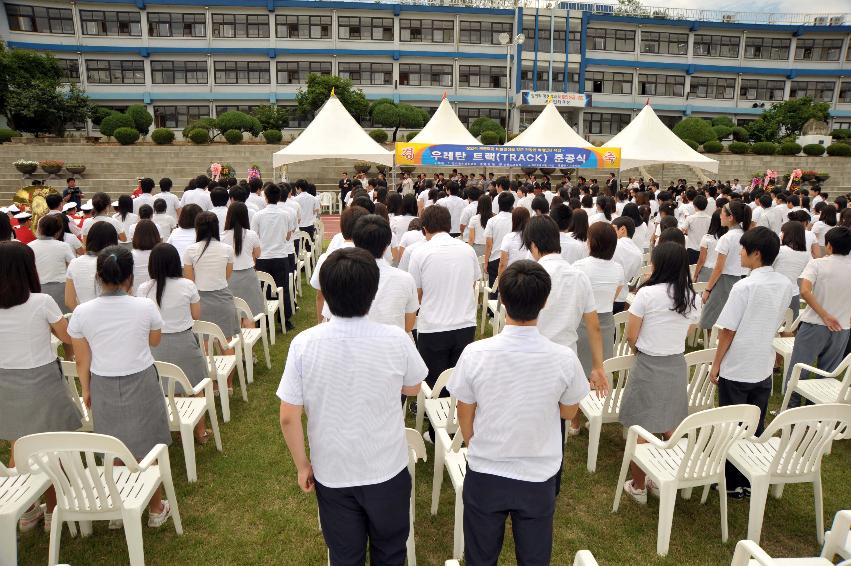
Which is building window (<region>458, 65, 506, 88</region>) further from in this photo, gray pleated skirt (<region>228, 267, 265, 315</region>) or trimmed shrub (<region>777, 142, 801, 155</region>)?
gray pleated skirt (<region>228, 267, 265, 315</region>)

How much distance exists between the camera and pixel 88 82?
33.5 m

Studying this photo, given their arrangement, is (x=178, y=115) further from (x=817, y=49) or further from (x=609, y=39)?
(x=817, y=49)

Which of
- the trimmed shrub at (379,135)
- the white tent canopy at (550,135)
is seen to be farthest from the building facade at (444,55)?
the white tent canopy at (550,135)

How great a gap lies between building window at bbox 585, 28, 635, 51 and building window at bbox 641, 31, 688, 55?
925 millimetres

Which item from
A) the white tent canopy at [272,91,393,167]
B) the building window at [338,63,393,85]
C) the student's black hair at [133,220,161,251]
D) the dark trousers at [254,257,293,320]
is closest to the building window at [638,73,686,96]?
the building window at [338,63,393,85]

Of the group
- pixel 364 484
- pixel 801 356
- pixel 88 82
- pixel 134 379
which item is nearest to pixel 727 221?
pixel 801 356

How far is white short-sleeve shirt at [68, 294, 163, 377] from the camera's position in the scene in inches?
120

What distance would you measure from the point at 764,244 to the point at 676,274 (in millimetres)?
617

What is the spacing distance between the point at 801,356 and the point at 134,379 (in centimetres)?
511

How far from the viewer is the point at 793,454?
309cm

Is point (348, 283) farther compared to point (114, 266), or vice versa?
point (114, 266)

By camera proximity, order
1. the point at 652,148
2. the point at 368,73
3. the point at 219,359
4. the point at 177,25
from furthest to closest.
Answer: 1. the point at 368,73
2. the point at 177,25
3. the point at 652,148
4. the point at 219,359

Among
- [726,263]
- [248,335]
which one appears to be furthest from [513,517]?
[726,263]

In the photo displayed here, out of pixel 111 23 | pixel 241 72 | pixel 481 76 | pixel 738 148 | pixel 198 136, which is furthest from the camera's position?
pixel 481 76
